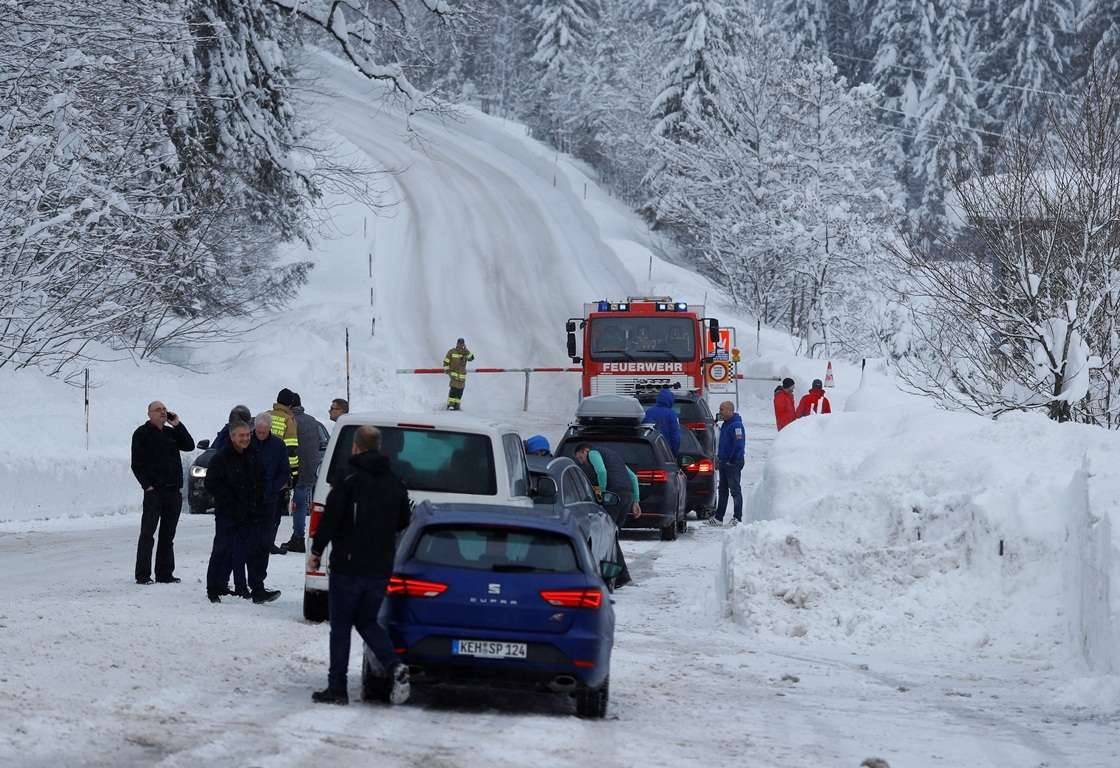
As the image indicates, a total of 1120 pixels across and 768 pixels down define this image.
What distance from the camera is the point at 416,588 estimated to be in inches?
364

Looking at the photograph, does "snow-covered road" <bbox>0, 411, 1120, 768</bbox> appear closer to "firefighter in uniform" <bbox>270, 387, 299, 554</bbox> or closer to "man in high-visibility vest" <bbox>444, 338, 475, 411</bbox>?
"firefighter in uniform" <bbox>270, 387, 299, 554</bbox>

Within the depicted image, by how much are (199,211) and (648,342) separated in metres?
9.26

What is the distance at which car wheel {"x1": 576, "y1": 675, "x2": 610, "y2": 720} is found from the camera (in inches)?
364

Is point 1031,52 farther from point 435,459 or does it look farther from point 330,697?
point 330,697

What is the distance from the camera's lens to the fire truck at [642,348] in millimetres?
28984

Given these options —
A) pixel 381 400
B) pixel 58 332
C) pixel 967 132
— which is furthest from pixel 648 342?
pixel 967 132

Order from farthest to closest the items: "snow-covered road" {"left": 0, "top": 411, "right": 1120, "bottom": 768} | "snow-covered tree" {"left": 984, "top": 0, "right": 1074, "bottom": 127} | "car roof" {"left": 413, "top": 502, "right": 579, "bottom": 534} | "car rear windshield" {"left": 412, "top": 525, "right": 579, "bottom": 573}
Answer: "snow-covered tree" {"left": 984, "top": 0, "right": 1074, "bottom": 127} < "car roof" {"left": 413, "top": 502, "right": 579, "bottom": 534} < "car rear windshield" {"left": 412, "top": 525, "right": 579, "bottom": 573} < "snow-covered road" {"left": 0, "top": 411, "right": 1120, "bottom": 768}

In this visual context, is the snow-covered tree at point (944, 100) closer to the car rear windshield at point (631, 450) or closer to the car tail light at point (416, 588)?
the car rear windshield at point (631, 450)

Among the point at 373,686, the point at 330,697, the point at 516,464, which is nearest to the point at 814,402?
the point at 516,464

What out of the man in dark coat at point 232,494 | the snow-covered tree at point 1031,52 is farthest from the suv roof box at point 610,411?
the snow-covered tree at point 1031,52

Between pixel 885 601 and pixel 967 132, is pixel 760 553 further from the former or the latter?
pixel 967 132

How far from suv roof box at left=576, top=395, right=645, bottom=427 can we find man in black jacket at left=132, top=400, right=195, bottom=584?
7559 mm

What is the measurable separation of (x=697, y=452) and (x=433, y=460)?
451 inches

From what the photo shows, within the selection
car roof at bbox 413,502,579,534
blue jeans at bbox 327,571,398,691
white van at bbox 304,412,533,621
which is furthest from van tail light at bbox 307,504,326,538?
blue jeans at bbox 327,571,398,691
